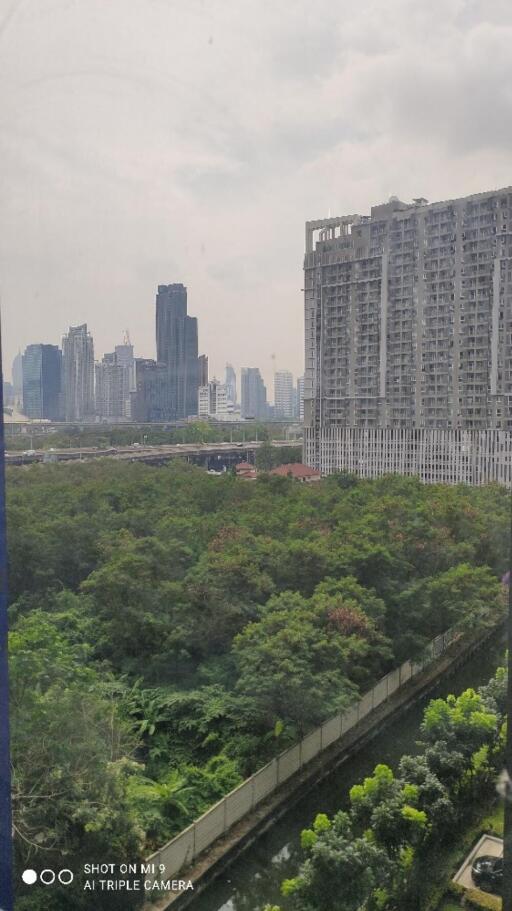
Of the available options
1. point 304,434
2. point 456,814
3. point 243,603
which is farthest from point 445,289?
point 456,814

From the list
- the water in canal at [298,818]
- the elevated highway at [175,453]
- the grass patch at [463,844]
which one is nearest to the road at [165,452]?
the elevated highway at [175,453]

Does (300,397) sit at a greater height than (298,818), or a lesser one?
greater

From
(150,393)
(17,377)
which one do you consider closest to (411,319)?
(150,393)

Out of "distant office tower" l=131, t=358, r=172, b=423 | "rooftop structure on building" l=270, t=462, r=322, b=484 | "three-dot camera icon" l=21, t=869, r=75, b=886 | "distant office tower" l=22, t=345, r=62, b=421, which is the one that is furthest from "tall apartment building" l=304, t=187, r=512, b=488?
"three-dot camera icon" l=21, t=869, r=75, b=886

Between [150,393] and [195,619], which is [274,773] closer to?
[195,619]

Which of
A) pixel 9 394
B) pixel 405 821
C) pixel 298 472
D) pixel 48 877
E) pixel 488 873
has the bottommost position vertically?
pixel 48 877
